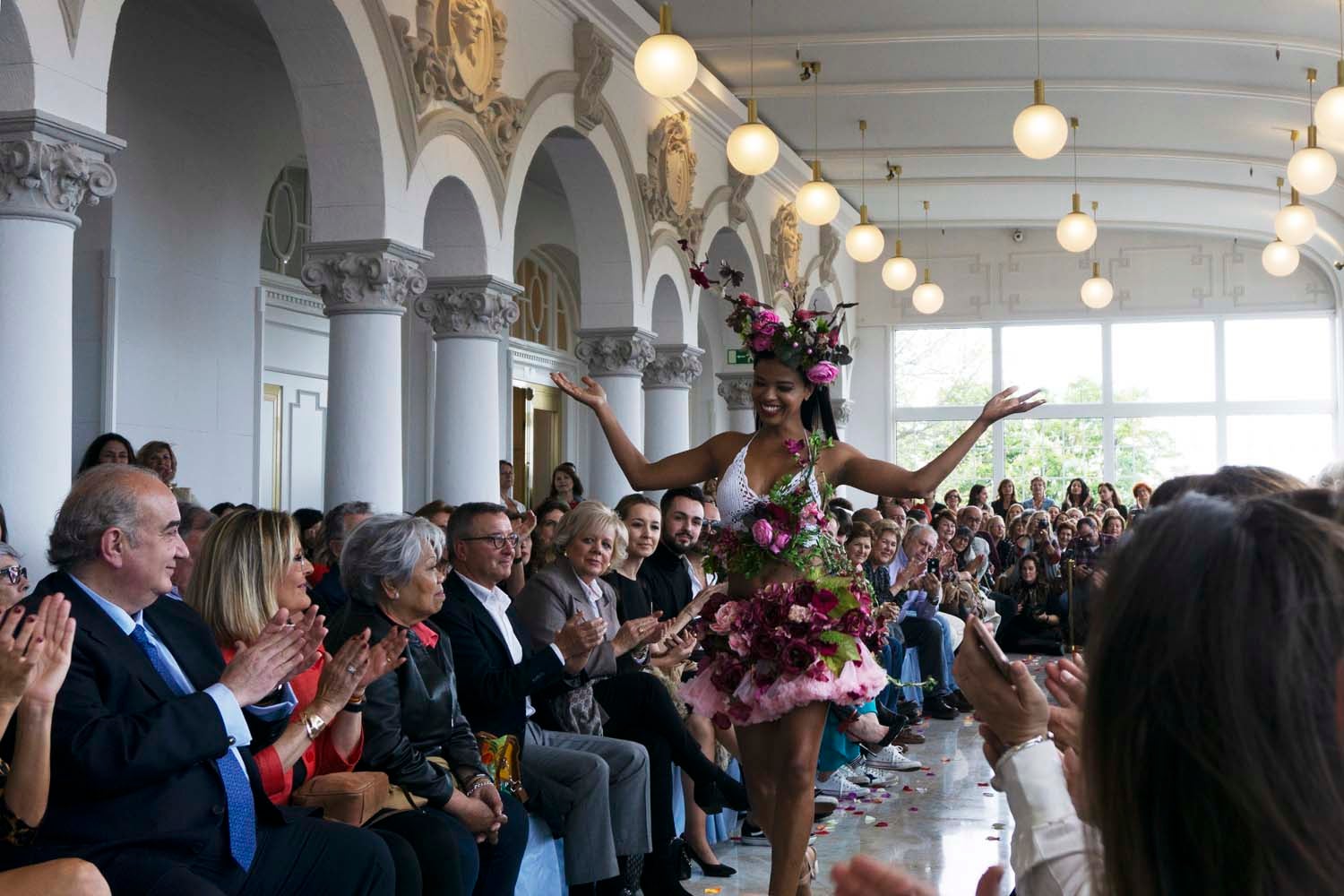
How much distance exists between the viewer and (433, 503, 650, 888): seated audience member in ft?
14.9

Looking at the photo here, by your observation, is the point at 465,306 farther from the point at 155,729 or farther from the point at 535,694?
the point at 155,729

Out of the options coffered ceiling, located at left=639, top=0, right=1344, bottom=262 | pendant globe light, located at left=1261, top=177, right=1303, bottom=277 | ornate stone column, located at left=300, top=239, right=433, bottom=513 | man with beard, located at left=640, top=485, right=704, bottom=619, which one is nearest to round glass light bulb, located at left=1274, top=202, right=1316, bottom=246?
coffered ceiling, located at left=639, top=0, right=1344, bottom=262

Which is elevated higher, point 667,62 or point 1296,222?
point 667,62

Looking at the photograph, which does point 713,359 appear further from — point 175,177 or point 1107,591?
point 1107,591

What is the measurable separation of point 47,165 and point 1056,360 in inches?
707

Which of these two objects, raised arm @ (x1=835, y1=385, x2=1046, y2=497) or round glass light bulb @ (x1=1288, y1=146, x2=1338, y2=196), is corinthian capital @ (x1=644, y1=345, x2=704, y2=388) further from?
raised arm @ (x1=835, y1=385, x2=1046, y2=497)

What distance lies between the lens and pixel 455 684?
4.43m

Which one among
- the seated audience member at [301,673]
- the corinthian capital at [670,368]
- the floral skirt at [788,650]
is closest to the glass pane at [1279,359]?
the corinthian capital at [670,368]

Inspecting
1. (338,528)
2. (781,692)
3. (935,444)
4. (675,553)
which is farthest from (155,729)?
(935,444)

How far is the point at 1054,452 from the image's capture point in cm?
2158

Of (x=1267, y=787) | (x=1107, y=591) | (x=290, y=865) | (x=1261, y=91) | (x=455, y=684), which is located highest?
(x=1261, y=91)

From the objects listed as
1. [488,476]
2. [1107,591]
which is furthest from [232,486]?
[1107,591]

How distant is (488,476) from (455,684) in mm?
4984

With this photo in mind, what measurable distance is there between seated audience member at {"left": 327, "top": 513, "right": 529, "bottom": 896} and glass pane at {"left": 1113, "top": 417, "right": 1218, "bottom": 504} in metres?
18.3
